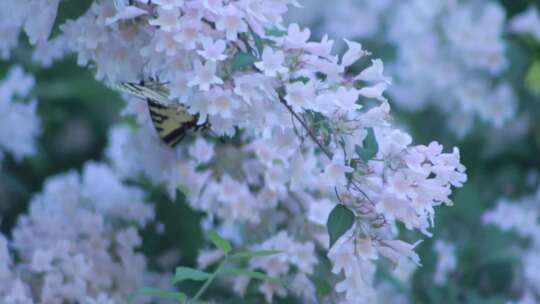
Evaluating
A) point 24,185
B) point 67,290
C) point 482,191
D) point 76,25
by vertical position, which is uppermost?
point 482,191

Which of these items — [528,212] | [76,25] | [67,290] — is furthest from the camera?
[528,212]

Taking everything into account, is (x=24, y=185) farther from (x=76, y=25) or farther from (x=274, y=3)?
(x=274, y=3)

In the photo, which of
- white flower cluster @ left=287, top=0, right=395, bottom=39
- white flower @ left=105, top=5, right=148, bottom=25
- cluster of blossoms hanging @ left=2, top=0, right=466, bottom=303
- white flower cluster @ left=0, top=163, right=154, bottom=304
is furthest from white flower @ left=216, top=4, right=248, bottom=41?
white flower cluster @ left=287, top=0, right=395, bottom=39

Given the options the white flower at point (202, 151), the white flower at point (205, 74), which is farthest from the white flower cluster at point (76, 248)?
the white flower at point (205, 74)

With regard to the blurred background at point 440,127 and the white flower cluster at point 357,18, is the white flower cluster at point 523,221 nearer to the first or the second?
the blurred background at point 440,127

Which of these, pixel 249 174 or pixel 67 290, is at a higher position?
pixel 249 174

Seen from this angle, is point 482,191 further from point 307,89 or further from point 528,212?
point 307,89

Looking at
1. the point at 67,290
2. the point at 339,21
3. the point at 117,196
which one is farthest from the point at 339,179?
the point at 339,21

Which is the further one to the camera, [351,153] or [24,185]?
[24,185]

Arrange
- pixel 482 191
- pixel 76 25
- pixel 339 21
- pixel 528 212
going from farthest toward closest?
1. pixel 339 21
2. pixel 482 191
3. pixel 528 212
4. pixel 76 25
